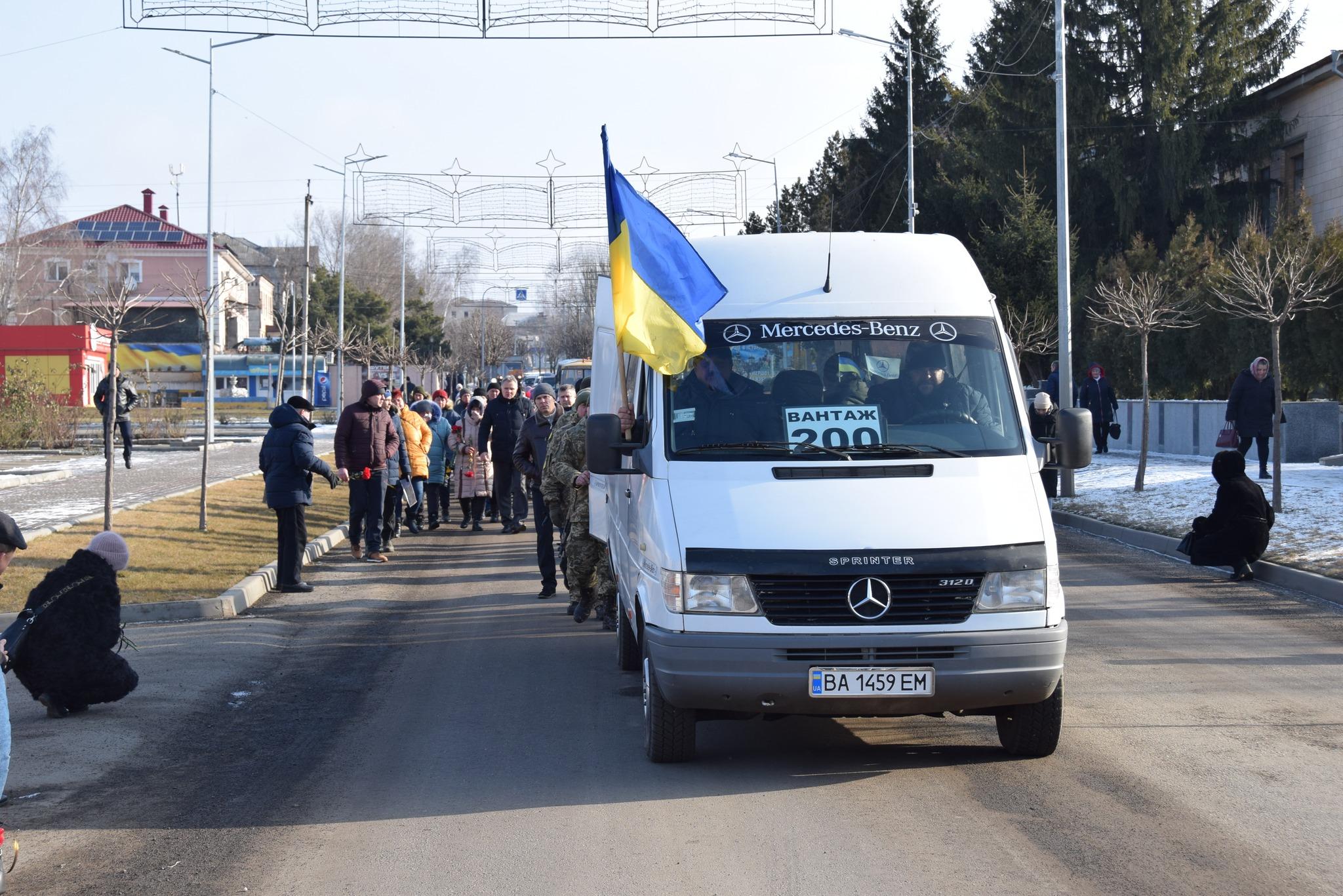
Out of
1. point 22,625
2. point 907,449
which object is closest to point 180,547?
point 22,625

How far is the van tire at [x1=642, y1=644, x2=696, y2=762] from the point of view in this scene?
6344 millimetres

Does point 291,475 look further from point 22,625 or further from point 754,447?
point 754,447

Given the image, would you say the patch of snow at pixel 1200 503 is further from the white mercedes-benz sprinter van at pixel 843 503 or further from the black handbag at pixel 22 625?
the black handbag at pixel 22 625

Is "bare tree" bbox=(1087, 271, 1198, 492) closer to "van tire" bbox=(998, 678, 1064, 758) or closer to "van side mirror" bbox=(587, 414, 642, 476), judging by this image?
"van tire" bbox=(998, 678, 1064, 758)

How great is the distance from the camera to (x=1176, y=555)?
14906 mm

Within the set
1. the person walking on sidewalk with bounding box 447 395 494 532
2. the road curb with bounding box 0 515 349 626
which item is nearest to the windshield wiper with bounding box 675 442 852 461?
the road curb with bounding box 0 515 349 626

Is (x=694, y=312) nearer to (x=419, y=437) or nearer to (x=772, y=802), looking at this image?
(x=772, y=802)

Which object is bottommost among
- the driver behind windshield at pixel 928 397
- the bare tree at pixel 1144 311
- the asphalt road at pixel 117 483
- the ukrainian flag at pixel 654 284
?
the asphalt road at pixel 117 483

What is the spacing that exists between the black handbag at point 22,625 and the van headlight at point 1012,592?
4850 millimetres

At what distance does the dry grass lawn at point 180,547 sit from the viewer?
12.1m

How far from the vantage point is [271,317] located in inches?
4060

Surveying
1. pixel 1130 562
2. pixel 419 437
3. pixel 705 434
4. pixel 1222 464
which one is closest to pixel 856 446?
pixel 705 434

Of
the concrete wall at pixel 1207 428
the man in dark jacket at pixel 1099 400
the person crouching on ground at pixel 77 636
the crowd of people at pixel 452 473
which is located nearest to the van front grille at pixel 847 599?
the crowd of people at pixel 452 473

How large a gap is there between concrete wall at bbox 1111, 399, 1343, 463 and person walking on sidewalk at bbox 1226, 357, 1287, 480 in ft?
8.81
